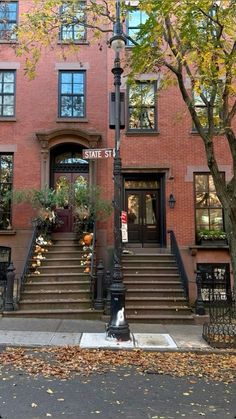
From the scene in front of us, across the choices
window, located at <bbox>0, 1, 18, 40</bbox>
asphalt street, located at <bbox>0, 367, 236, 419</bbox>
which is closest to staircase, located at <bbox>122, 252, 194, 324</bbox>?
asphalt street, located at <bbox>0, 367, 236, 419</bbox>

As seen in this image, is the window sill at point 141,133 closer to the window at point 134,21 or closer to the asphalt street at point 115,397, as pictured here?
the window at point 134,21

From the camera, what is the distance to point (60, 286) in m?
11.6

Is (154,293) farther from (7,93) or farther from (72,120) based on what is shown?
(7,93)

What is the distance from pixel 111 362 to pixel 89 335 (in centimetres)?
194

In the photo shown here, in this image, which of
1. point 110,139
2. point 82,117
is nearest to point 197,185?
point 110,139

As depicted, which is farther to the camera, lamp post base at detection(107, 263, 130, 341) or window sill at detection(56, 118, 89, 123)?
window sill at detection(56, 118, 89, 123)

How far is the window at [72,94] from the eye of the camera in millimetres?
15125

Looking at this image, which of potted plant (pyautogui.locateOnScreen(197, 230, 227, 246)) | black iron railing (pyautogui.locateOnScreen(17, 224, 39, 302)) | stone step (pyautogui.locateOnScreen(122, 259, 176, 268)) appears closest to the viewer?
black iron railing (pyautogui.locateOnScreen(17, 224, 39, 302))

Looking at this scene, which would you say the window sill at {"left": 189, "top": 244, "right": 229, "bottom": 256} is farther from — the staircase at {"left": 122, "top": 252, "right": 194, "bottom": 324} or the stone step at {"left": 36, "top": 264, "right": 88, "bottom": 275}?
the stone step at {"left": 36, "top": 264, "right": 88, "bottom": 275}

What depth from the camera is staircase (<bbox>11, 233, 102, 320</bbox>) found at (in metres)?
10.7

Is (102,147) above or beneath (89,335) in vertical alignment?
above

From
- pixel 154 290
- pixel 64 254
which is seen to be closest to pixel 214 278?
pixel 154 290

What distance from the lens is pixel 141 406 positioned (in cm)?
522

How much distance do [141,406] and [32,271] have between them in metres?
7.61
